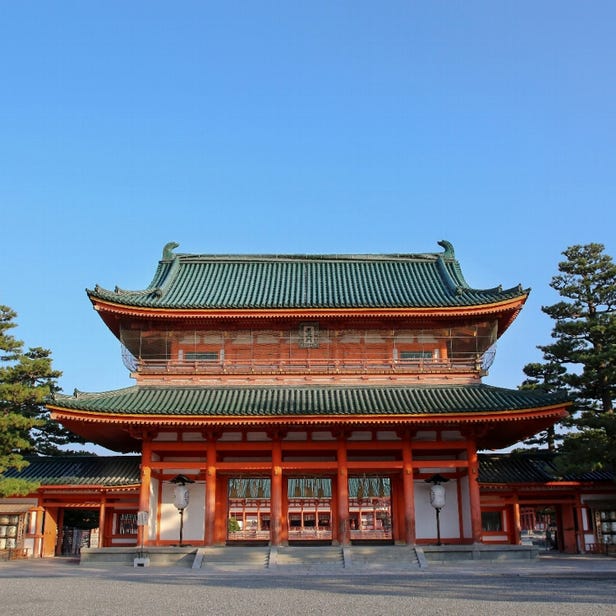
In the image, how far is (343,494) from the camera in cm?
2669

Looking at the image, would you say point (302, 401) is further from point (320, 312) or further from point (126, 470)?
point (126, 470)

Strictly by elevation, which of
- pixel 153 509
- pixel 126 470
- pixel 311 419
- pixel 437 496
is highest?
pixel 311 419

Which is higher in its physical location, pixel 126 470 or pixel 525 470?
pixel 126 470

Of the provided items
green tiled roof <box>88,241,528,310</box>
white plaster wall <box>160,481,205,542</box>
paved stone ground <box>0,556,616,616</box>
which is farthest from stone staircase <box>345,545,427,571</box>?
green tiled roof <box>88,241,528,310</box>

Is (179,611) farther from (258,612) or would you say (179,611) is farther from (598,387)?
(598,387)

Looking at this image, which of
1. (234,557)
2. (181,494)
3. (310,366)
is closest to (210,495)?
(181,494)

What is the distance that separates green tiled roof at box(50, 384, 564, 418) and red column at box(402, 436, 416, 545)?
80.9 inches

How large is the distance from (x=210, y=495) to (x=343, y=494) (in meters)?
5.29

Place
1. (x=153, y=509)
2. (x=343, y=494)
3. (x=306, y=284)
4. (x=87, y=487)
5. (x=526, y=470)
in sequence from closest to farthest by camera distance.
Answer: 1. (x=343, y=494)
2. (x=153, y=509)
3. (x=87, y=487)
4. (x=526, y=470)
5. (x=306, y=284)

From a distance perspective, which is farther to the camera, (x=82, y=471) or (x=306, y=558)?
(x=82, y=471)

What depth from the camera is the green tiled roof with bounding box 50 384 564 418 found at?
85.0ft

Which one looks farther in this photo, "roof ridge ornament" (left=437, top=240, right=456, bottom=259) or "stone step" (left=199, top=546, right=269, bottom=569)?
"roof ridge ornament" (left=437, top=240, right=456, bottom=259)

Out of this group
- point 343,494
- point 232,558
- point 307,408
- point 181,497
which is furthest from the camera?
point 181,497

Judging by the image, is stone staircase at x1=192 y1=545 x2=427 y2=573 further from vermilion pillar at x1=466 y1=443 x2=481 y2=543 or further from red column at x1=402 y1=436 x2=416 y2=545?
vermilion pillar at x1=466 y1=443 x2=481 y2=543
